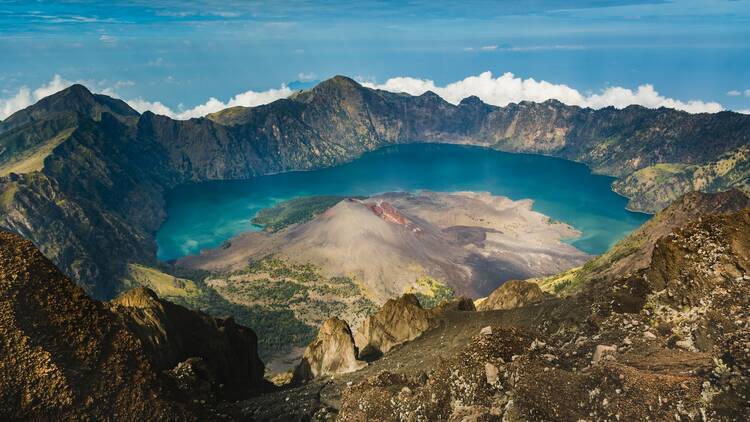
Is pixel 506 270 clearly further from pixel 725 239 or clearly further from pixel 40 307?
pixel 40 307

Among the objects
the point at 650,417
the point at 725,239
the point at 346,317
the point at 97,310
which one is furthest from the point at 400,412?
the point at 346,317

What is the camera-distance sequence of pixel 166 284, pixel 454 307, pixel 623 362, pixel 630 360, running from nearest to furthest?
pixel 623 362 < pixel 630 360 < pixel 454 307 < pixel 166 284

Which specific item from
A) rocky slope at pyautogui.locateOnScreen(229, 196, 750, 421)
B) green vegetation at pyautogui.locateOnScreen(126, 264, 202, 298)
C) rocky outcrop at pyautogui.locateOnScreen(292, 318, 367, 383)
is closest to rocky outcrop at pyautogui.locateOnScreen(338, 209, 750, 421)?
rocky slope at pyautogui.locateOnScreen(229, 196, 750, 421)

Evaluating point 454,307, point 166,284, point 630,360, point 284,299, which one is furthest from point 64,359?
point 166,284

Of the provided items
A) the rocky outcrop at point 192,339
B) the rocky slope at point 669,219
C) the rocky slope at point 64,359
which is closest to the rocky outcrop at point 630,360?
the rocky slope at point 64,359

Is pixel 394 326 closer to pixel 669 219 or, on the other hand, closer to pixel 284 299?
pixel 669 219
